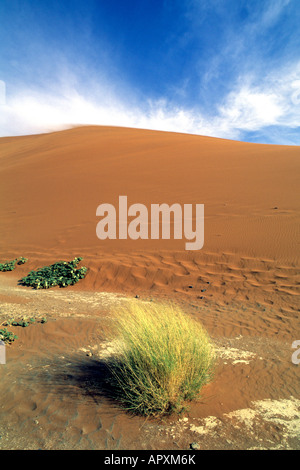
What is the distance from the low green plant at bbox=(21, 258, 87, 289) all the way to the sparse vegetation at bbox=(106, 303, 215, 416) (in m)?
4.81

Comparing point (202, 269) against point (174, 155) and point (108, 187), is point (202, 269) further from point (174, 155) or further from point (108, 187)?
point (174, 155)

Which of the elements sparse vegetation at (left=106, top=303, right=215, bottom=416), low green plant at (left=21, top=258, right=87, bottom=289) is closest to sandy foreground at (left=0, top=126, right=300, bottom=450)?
sparse vegetation at (left=106, top=303, right=215, bottom=416)

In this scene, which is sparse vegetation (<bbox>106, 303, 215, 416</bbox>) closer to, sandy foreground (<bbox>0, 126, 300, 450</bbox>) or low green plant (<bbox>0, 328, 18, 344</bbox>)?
sandy foreground (<bbox>0, 126, 300, 450</bbox>)

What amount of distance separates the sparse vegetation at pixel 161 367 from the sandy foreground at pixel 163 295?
16 centimetres

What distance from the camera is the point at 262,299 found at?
6.00 metres

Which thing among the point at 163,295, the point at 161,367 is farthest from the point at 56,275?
the point at 161,367

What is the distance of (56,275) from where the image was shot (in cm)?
813

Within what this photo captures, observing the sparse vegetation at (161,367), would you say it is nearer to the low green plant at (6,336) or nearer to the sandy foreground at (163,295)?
the sandy foreground at (163,295)

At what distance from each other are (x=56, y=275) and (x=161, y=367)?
19.2 feet

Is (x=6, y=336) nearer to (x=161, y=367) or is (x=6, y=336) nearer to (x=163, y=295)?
(x=161, y=367)

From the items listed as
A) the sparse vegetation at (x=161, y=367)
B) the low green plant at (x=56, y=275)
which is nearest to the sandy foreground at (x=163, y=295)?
the sparse vegetation at (x=161, y=367)

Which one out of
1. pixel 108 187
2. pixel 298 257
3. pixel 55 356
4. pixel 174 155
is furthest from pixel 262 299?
pixel 174 155

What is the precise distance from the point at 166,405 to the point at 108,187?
12.4 meters

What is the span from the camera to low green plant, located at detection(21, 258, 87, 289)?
7758 mm
